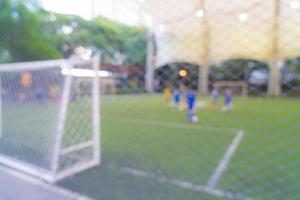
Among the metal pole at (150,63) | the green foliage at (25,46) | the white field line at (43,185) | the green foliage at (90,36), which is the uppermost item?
the green foliage at (90,36)

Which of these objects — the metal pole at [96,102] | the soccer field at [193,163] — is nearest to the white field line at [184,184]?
the soccer field at [193,163]

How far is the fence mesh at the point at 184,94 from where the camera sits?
3.33ft

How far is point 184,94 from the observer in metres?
3.38

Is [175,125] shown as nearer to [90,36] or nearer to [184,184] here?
[184,184]

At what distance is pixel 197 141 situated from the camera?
4.26 m

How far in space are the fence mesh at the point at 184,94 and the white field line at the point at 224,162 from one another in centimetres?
1

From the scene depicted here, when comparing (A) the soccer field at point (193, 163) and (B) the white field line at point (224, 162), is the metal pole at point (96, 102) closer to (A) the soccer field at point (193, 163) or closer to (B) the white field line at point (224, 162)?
(A) the soccer field at point (193, 163)

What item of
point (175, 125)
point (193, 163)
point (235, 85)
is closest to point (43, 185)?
point (193, 163)

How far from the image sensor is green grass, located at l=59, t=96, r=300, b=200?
7.46ft

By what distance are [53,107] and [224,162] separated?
221cm

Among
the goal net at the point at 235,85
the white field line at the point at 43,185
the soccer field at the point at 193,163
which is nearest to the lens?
the goal net at the point at 235,85

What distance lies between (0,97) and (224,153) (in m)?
3.25

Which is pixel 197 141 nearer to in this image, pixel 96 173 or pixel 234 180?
pixel 234 180

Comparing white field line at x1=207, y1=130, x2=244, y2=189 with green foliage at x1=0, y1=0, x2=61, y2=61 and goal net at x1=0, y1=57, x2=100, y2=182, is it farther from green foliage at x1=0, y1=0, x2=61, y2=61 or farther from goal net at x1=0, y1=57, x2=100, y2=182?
green foliage at x1=0, y1=0, x2=61, y2=61
